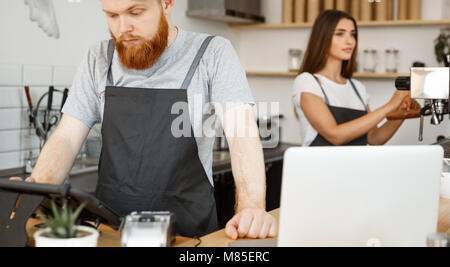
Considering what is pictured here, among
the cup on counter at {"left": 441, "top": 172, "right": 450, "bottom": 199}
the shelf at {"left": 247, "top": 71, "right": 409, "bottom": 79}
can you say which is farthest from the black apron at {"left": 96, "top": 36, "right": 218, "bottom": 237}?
the shelf at {"left": 247, "top": 71, "right": 409, "bottom": 79}

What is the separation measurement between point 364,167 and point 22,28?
2.28 metres

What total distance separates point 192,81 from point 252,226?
641 mm

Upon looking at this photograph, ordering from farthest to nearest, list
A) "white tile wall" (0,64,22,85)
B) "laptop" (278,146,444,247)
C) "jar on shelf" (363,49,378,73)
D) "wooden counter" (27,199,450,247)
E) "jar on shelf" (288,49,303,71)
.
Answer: "jar on shelf" (288,49,303,71)
"jar on shelf" (363,49,378,73)
"white tile wall" (0,64,22,85)
"wooden counter" (27,199,450,247)
"laptop" (278,146,444,247)

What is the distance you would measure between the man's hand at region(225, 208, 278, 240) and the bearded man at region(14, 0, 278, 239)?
312 mm

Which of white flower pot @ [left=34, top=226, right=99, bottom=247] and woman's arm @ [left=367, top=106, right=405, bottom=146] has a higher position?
white flower pot @ [left=34, top=226, right=99, bottom=247]

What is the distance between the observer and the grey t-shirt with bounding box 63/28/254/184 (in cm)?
187

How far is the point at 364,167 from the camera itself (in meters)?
1.16

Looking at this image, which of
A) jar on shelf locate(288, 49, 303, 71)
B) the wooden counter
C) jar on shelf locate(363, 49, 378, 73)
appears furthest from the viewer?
A: jar on shelf locate(288, 49, 303, 71)

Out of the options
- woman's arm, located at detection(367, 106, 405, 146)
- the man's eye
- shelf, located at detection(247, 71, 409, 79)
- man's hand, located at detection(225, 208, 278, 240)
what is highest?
the man's eye

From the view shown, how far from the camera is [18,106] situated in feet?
9.66

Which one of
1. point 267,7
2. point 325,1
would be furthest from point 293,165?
point 267,7

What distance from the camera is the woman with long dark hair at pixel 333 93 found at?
3.06 m

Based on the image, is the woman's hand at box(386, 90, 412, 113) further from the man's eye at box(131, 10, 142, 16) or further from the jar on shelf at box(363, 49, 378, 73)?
the man's eye at box(131, 10, 142, 16)
